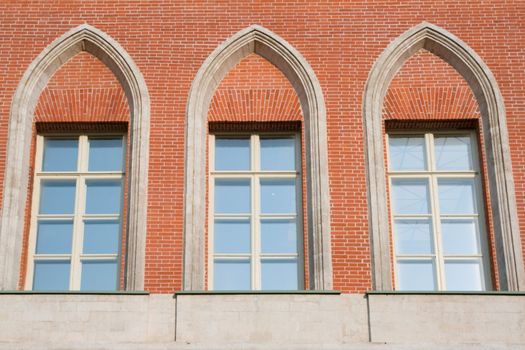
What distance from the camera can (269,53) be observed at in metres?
13.3

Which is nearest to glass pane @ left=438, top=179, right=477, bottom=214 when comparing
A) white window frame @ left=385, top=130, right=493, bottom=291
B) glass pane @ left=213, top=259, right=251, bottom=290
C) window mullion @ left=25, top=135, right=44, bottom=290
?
white window frame @ left=385, top=130, right=493, bottom=291

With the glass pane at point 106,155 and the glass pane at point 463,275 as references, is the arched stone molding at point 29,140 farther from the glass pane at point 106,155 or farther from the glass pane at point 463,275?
the glass pane at point 463,275

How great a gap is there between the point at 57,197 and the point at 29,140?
825 mm

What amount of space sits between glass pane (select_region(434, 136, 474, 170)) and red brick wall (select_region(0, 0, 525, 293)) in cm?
65

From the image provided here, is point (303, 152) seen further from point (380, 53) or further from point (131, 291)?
point (131, 291)

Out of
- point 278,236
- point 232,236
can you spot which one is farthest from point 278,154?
point 232,236

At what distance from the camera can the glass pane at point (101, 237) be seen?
12.6 m

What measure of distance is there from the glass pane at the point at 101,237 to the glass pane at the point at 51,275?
1.12 ft
